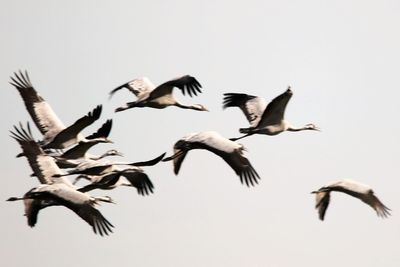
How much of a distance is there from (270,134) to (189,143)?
13.3ft

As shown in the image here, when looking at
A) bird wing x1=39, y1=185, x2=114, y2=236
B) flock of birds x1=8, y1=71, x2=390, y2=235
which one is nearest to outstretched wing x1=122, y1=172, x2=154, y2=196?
flock of birds x1=8, y1=71, x2=390, y2=235

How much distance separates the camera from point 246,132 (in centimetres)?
4616

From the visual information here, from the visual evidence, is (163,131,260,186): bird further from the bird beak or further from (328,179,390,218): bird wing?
(328,179,390,218): bird wing

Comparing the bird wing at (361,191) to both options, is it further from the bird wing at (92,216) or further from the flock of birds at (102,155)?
the bird wing at (92,216)

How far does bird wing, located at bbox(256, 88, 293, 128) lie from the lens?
43584 mm

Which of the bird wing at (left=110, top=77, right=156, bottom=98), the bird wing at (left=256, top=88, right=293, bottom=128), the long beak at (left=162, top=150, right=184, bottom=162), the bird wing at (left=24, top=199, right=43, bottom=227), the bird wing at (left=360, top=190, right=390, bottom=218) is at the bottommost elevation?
the bird wing at (left=360, top=190, right=390, bottom=218)

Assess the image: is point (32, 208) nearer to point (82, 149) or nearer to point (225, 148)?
point (82, 149)

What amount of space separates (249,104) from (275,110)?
124 inches

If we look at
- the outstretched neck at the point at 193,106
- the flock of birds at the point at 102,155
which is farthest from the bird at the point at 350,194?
the outstretched neck at the point at 193,106

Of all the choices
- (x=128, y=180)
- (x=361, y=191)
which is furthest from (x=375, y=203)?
(x=128, y=180)

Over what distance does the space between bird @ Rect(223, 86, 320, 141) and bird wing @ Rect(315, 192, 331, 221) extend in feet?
7.50

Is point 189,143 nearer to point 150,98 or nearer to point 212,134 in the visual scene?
point 212,134

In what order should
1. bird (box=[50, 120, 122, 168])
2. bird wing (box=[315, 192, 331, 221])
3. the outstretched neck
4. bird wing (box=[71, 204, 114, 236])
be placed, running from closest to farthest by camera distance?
bird wing (box=[71, 204, 114, 236]) < bird (box=[50, 120, 122, 168]) < bird wing (box=[315, 192, 331, 221]) < the outstretched neck

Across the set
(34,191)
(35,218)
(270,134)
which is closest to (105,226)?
(34,191)
